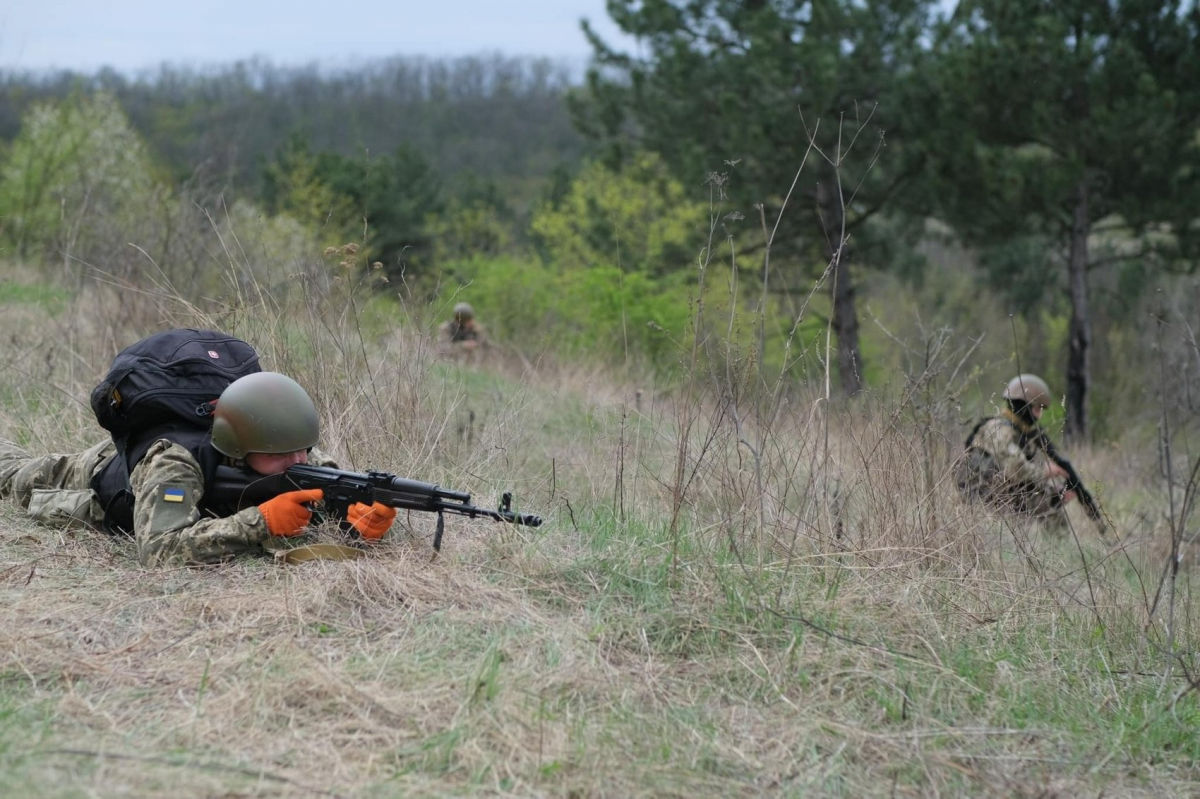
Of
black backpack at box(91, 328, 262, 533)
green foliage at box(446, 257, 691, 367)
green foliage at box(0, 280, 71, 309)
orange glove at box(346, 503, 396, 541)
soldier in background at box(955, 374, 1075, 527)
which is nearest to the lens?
orange glove at box(346, 503, 396, 541)

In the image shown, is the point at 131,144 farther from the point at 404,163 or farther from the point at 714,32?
the point at 714,32

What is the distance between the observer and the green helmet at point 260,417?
→ 12.4 feet

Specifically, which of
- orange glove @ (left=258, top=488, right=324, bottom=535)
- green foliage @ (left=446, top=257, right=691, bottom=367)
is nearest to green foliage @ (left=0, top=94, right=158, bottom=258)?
orange glove @ (left=258, top=488, right=324, bottom=535)

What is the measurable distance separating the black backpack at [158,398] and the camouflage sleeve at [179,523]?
0.32ft

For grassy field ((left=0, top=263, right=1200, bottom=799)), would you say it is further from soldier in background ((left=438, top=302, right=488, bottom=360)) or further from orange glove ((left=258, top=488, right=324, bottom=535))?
soldier in background ((left=438, top=302, right=488, bottom=360))

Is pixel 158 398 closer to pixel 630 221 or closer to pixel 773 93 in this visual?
pixel 773 93

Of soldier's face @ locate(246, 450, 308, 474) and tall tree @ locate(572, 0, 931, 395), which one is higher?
tall tree @ locate(572, 0, 931, 395)

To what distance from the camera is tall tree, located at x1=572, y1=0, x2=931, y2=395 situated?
15.0 metres

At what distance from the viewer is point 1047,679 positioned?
3416 millimetres

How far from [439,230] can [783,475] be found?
2539 centimetres

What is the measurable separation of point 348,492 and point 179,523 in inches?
23.6

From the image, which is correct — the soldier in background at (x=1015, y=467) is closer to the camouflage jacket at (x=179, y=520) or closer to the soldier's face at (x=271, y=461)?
the soldier's face at (x=271, y=461)

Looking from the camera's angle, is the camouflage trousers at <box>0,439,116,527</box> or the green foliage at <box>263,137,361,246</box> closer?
the camouflage trousers at <box>0,439,116,527</box>

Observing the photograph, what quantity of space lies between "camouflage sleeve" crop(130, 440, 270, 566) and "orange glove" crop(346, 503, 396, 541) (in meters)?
0.31
